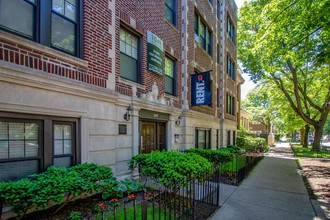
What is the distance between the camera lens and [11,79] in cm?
375

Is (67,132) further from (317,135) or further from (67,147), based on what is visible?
(317,135)

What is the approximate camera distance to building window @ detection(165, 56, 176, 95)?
9.51m

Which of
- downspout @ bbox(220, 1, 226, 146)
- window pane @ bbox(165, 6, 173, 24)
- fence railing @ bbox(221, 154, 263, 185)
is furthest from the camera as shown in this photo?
downspout @ bbox(220, 1, 226, 146)

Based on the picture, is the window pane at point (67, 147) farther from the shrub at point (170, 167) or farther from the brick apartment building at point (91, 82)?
the shrub at point (170, 167)

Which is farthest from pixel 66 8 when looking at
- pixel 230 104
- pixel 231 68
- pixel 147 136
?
pixel 231 68

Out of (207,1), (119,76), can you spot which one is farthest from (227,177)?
(207,1)

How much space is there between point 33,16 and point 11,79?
151 centimetres

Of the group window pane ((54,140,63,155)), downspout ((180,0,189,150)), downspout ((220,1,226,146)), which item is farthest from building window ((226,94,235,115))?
window pane ((54,140,63,155))

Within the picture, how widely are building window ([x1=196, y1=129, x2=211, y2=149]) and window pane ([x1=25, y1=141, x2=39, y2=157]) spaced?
8.73 metres

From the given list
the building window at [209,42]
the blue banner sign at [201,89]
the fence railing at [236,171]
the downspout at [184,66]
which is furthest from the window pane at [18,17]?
the building window at [209,42]

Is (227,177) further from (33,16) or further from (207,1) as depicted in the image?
(207,1)

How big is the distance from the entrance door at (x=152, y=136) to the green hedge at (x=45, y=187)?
3553mm

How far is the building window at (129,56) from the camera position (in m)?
6.98

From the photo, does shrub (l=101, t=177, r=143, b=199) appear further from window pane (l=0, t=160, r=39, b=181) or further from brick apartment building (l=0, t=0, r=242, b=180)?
window pane (l=0, t=160, r=39, b=181)
